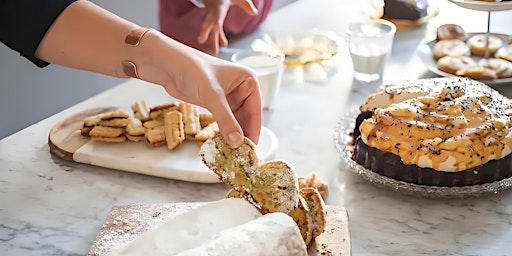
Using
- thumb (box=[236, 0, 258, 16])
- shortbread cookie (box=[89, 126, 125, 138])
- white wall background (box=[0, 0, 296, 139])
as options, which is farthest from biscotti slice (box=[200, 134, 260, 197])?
white wall background (box=[0, 0, 296, 139])

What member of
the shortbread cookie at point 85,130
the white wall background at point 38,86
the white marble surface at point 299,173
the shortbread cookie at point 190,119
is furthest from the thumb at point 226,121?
the white wall background at point 38,86

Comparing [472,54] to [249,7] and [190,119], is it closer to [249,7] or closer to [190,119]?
[249,7]

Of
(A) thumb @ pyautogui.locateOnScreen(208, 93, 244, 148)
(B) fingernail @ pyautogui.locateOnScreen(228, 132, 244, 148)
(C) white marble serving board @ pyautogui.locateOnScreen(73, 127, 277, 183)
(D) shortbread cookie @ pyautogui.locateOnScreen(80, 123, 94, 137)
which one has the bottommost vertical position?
(C) white marble serving board @ pyautogui.locateOnScreen(73, 127, 277, 183)

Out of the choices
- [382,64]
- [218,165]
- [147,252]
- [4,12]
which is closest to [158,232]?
[147,252]

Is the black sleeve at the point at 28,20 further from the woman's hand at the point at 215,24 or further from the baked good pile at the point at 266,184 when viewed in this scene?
the woman's hand at the point at 215,24

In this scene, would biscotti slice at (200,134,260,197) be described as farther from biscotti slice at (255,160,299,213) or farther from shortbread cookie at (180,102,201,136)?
shortbread cookie at (180,102,201,136)

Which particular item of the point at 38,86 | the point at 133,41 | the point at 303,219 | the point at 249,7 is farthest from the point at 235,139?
the point at 38,86

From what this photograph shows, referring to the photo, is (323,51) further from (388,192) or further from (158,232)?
(158,232)
